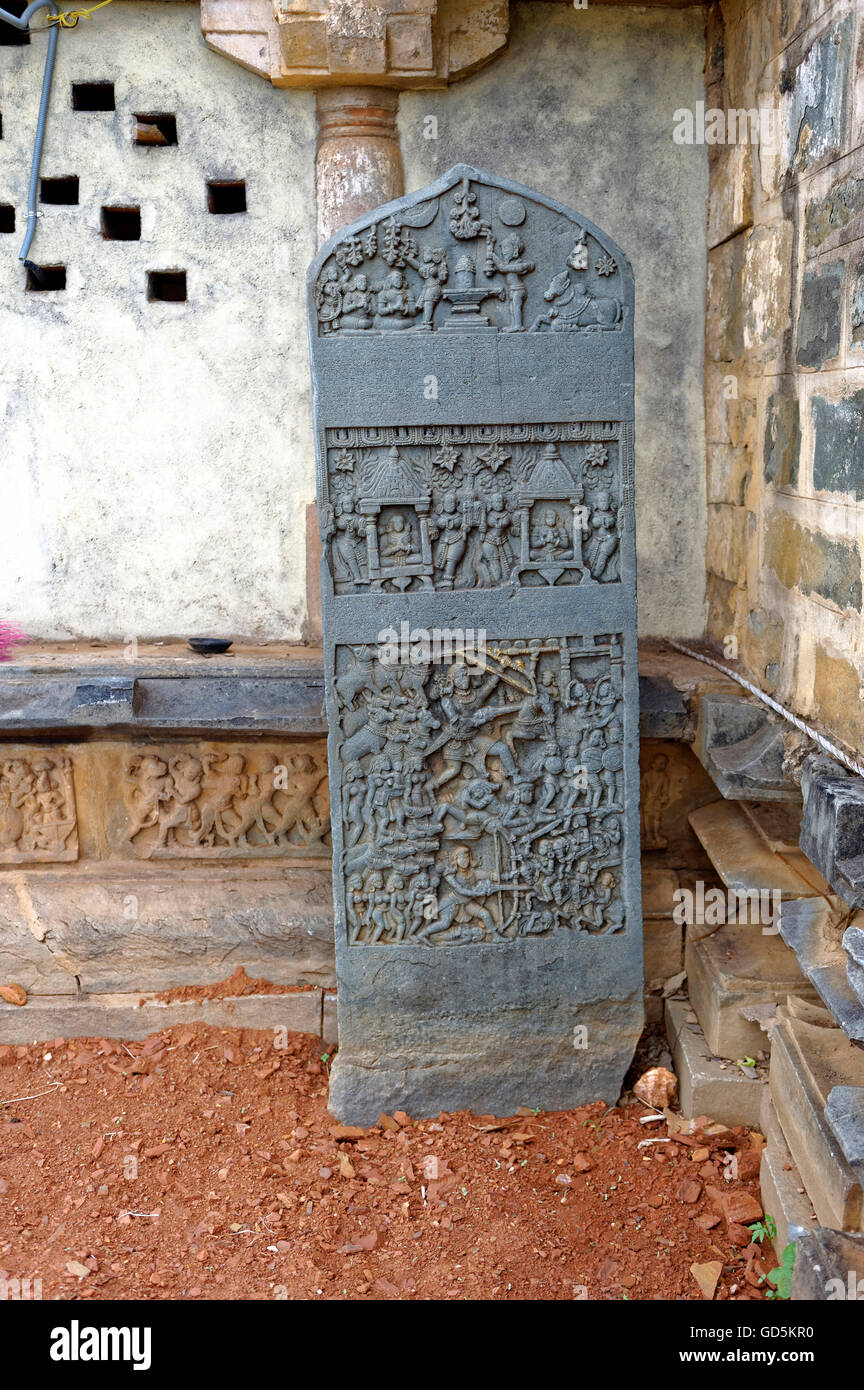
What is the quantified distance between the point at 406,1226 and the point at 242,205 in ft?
12.0

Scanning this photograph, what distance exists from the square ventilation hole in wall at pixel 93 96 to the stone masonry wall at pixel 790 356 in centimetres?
225

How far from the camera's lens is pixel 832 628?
3.39m

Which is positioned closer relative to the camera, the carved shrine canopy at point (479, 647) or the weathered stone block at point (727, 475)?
the carved shrine canopy at point (479, 647)

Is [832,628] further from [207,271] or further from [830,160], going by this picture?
[207,271]

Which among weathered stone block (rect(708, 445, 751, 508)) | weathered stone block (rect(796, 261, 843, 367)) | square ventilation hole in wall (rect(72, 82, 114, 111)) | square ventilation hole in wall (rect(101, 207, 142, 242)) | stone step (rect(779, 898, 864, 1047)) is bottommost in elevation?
stone step (rect(779, 898, 864, 1047))

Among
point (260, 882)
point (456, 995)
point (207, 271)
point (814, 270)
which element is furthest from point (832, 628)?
point (207, 271)

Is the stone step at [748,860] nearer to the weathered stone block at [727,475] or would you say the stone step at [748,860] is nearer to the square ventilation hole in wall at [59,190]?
the weathered stone block at [727,475]

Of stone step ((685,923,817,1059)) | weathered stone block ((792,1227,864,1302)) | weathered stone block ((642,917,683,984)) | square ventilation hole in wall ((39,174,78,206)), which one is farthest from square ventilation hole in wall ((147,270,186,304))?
weathered stone block ((792,1227,864,1302))

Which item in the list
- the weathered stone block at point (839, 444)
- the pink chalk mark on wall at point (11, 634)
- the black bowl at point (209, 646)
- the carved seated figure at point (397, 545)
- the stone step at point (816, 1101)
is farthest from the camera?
the pink chalk mark on wall at point (11, 634)

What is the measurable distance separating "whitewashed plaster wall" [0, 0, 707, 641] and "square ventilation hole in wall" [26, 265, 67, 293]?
0.06m

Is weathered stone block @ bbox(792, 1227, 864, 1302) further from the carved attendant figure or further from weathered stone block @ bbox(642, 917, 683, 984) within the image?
the carved attendant figure

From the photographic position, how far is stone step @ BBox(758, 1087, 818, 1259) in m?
3.01

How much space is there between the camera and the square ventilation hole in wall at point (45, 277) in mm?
4520

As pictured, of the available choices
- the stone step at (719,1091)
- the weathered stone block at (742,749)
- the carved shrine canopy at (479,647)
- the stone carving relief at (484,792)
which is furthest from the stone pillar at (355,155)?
the stone step at (719,1091)
